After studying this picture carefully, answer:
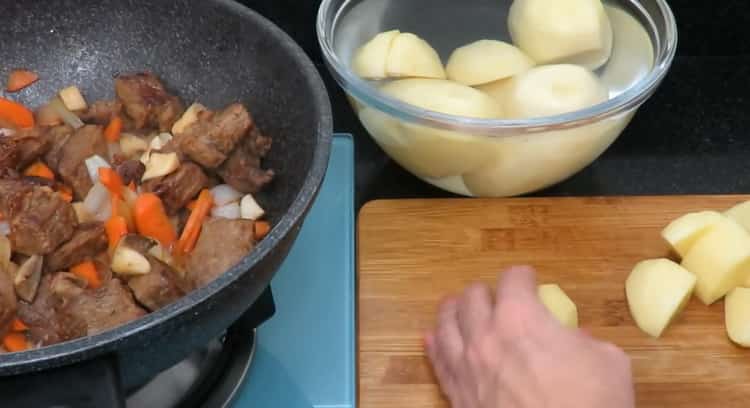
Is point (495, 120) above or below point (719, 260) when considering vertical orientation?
above

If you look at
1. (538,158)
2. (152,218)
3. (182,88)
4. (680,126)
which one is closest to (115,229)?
(152,218)

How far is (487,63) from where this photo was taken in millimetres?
1277

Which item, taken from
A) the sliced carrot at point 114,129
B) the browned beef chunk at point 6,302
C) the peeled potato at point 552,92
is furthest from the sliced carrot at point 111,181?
the peeled potato at point 552,92

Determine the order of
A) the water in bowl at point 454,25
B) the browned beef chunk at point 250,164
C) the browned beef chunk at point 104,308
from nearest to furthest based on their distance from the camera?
the browned beef chunk at point 104,308 < the browned beef chunk at point 250,164 < the water in bowl at point 454,25

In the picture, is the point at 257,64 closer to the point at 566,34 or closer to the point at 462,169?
the point at 462,169

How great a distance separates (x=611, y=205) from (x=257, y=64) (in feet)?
1.95

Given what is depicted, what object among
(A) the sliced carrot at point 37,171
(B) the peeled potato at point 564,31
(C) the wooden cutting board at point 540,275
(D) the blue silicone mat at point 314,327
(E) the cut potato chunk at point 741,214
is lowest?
(D) the blue silicone mat at point 314,327

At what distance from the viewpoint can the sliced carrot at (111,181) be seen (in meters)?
1.11

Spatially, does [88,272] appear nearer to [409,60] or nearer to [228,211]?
[228,211]

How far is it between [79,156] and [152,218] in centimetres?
16

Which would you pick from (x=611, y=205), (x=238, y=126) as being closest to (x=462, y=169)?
(x=611, y=205)

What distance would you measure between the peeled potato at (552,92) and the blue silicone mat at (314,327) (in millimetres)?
310

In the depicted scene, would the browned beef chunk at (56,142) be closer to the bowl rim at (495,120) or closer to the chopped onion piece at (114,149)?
the chopped onion piece at (114,149)

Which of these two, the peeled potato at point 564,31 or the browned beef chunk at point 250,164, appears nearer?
the browned beef chunk at point 250,164
